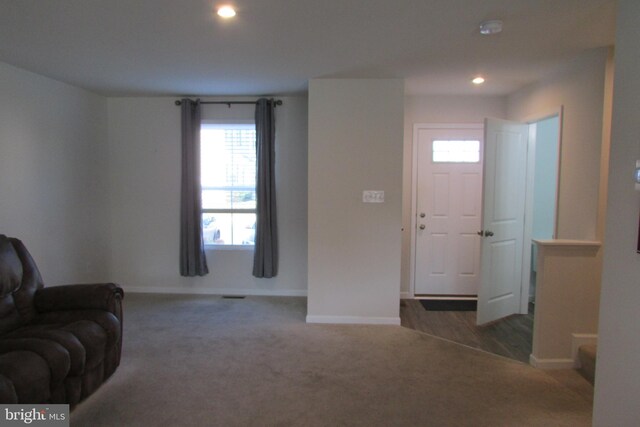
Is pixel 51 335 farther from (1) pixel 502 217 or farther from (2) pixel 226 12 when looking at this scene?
(1) pixel 502 217

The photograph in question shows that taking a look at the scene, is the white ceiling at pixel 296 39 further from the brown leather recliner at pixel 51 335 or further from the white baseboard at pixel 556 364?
the white baseboard at pixel 556 364

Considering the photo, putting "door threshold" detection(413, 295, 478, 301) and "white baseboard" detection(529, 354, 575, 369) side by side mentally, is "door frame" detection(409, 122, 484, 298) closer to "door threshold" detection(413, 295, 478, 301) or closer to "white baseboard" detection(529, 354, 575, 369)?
"door threshold" detection(413, 295, 478, 301)

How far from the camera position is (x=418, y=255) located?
4.78 metres

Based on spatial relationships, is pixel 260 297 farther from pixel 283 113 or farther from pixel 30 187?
pixel 30 187

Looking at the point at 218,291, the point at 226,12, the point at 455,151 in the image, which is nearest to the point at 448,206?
the point at 455,151

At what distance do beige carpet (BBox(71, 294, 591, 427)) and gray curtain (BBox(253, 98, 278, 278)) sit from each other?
1.00m

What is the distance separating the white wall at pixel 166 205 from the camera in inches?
188

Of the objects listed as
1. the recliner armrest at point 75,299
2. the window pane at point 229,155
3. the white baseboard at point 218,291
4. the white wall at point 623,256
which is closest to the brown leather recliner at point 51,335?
the recliner armrest at point 75,299

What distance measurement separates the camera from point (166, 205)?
4883 mm

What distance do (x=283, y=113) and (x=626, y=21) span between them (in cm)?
348

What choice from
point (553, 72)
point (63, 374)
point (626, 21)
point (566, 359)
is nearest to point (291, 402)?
point (63, 374)

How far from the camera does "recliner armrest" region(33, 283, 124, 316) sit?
2.69 meters

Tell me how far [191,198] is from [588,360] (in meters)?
4.16

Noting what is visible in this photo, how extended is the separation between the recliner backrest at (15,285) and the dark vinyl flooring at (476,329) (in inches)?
123
